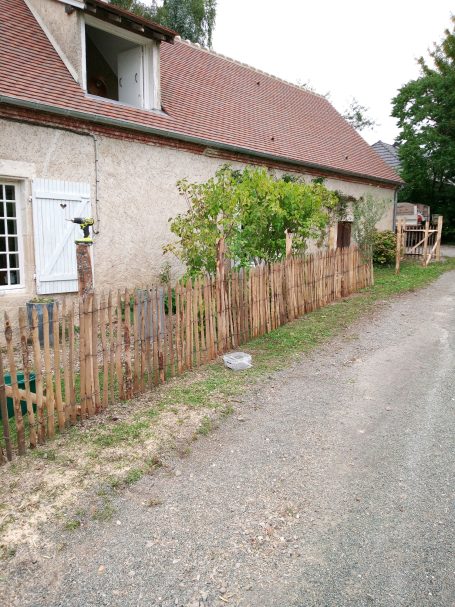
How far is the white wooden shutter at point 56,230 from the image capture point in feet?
25.8

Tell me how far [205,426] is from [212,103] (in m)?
10.6

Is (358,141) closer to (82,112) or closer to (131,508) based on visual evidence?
(82,112)

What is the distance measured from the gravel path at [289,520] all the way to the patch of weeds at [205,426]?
0.11 meters

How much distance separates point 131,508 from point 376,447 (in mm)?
2113

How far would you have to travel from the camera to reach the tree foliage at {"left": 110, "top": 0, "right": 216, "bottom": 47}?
2183cm

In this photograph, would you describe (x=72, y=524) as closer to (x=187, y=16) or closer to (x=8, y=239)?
(x=8, y=239)

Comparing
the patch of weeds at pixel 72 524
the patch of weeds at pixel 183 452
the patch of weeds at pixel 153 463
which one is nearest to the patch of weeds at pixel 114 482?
the patch of weeds at pixel 153 463

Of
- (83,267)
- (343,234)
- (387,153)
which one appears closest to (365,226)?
(343,234)

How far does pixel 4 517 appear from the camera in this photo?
10.4ft

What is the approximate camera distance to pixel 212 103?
12922 millimetres

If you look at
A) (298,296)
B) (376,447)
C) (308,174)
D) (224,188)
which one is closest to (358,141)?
(308,174)

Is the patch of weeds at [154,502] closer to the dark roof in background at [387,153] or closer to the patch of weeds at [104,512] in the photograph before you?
the patch of weeds at [104,512]

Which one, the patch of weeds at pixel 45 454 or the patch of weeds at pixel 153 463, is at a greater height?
the patch of weeds at pixel 45 454

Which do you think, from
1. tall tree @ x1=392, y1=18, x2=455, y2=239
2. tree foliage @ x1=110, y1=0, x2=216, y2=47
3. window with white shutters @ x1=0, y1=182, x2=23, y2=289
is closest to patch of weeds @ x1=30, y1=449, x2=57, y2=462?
window with white shutters @ x1=0, y1=182, x2=23, y2=289
